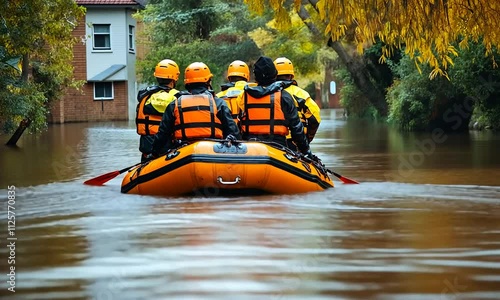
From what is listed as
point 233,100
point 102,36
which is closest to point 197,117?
point 233,100

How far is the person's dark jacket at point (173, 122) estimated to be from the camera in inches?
492

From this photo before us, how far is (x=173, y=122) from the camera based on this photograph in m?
12.7

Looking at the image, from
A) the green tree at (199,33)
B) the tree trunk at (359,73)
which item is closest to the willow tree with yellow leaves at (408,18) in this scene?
the tree trunk at (359,73)

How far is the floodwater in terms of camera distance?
6.70 m

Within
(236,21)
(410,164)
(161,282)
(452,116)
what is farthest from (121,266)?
(236,21)

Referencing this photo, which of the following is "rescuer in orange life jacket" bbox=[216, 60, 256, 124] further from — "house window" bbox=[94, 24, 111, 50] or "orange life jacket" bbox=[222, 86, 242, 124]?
"house window" bbox=[94, 24, 111, 50]

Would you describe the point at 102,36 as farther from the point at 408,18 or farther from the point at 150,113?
the point at 408,18

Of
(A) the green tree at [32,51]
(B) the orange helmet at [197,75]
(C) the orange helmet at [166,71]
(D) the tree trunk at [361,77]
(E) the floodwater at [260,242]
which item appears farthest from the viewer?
(D) the tree trunk at [361,77]

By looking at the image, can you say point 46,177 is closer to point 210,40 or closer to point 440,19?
point 440,19

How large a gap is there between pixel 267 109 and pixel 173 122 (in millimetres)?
1220

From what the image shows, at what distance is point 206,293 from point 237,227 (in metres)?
3.14

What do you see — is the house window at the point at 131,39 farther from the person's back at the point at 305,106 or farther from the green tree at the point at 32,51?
the person's back at the point at 305,106

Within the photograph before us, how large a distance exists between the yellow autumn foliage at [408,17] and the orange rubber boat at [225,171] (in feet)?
6.58

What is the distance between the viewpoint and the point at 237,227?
9586 millimetres
